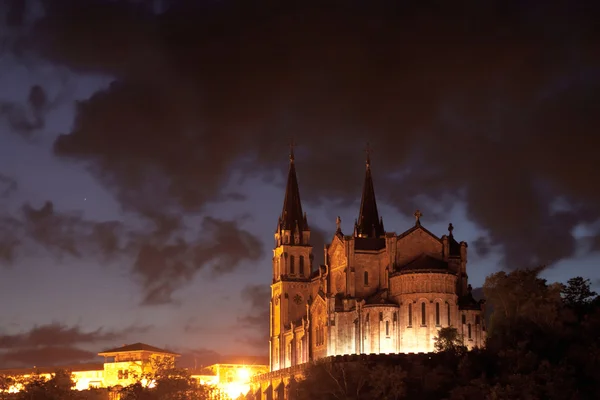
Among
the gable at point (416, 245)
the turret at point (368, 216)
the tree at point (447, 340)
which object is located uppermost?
the turret at point (368, 216)

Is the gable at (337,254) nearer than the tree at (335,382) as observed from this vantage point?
No

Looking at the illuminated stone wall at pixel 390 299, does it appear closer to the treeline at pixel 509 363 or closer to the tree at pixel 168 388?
the treeline at pixel 509 363

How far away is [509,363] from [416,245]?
81.2 ft

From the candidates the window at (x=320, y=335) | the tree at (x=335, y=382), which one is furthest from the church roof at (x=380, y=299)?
the tree at (x=335, y=382)

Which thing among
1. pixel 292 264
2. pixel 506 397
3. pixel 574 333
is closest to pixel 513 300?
pixel 574 333

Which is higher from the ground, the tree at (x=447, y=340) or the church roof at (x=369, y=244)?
the church roof at (x=369, y=244)

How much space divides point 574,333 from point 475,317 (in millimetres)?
18460

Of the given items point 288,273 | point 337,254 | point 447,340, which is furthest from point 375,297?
point 288,273

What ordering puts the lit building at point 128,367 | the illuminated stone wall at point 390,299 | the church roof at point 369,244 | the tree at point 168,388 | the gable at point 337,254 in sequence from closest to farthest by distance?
the illuminated stone wall at point 390,299
the church roof at point 369,244
the gable at point 337,254
the tree at point 168,388
the lit building at point 128,367

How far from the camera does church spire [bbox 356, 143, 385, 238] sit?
382 ft

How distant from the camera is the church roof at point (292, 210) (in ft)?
392

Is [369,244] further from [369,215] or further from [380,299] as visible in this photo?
[369,215]

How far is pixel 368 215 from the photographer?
11756cm

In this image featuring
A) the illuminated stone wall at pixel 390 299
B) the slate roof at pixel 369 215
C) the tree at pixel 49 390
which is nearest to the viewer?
the illuminated stone wall at pixel 390 299
